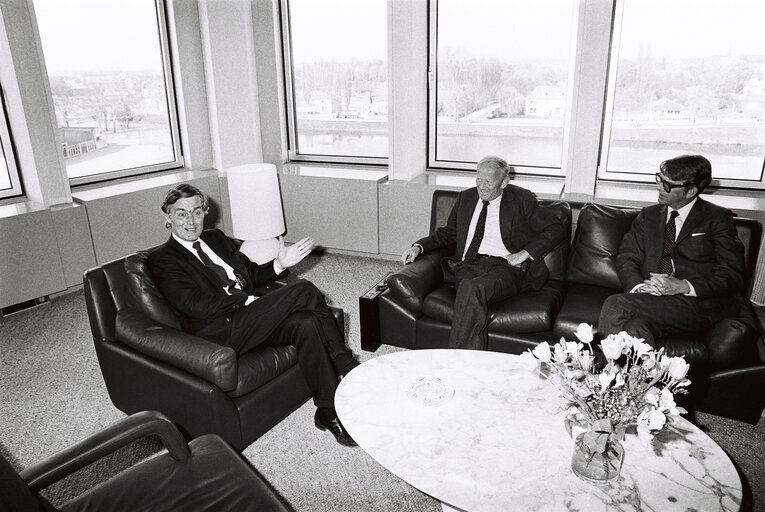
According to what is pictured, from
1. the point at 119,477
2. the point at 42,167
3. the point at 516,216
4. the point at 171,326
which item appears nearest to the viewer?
the point at 119,477

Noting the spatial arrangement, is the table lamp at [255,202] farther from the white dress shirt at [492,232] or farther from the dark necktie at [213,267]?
the white dress shirt at [492,232]

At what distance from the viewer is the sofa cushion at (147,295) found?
2625 millimetres

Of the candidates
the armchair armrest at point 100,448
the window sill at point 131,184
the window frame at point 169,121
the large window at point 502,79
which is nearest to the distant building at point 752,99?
the large window at point 502,79

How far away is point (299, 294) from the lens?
9.17 feet

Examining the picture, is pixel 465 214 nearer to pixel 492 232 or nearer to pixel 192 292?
pixel 492 232

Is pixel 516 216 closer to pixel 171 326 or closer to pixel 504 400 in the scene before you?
pixel 504 400

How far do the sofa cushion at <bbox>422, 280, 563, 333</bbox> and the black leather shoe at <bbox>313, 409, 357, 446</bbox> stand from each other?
0.94 m

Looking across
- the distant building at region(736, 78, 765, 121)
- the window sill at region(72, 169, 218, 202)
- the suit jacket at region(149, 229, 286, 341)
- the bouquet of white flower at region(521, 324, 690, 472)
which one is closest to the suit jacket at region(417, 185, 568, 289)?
the suit jacket at region(149, 229, 286, 341)

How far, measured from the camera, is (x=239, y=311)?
2.79 meters

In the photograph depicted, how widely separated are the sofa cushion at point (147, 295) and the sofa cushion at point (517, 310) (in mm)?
1483

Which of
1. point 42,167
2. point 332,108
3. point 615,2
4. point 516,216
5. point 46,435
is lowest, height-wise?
point 46,435

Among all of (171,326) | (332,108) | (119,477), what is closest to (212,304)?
(171,326)

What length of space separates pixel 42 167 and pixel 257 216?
6.28 feet

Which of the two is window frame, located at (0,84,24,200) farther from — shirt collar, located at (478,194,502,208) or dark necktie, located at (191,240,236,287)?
shirt collar, located at (478,194,502,208)
